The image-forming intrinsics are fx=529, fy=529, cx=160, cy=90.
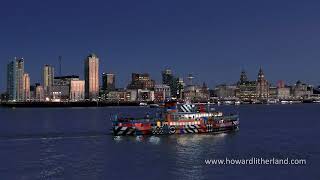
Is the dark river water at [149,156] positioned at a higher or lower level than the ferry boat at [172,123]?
lower

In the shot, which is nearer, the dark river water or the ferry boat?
the dark river water

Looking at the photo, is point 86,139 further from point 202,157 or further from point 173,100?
point 202,157

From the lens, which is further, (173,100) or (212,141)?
(173,100)

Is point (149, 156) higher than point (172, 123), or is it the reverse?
point (172, 123)

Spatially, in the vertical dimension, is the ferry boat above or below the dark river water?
above

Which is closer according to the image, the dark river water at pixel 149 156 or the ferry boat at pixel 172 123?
the dark river water at pixel 149 156

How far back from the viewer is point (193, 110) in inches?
2982

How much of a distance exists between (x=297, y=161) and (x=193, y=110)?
102ft

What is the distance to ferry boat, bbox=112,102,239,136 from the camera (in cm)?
6875

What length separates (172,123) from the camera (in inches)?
2768

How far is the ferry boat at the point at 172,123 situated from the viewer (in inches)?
2707

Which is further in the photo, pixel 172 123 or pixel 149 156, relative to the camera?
pixel 172 123

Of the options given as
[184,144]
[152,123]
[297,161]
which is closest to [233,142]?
[184,144]

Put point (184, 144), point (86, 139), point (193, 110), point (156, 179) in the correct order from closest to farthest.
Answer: point (156, 179) < point (184, 144) < point (86, 139) < point (193, 110)
